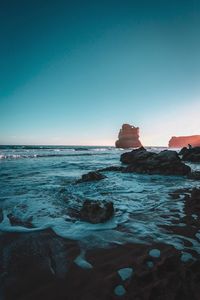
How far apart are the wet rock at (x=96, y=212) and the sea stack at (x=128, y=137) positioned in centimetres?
10093

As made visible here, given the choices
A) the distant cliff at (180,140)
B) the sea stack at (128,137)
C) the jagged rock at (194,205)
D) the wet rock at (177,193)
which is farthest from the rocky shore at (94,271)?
the distant cliff at (180,140)

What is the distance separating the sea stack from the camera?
106 m

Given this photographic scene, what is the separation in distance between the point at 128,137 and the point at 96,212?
341 ft

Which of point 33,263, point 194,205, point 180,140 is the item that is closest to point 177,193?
point 194,205

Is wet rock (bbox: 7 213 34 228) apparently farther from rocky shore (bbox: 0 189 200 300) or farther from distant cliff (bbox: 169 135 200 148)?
distant cliff (bbox: 169 135 200 148)

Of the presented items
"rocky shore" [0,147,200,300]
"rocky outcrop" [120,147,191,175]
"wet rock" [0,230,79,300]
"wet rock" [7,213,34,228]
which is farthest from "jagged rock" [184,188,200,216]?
"rocky outcrop" [120,147,191,175]

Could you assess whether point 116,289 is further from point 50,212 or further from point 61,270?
point 50,212

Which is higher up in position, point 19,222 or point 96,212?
point 96,212

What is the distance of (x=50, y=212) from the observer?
5688 millimetres

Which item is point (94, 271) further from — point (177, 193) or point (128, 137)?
point (128, 137)

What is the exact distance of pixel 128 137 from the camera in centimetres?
10775

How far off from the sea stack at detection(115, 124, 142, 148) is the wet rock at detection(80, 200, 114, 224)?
101m

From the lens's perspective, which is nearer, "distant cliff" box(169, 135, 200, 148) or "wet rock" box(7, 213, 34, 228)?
"wet rock" box(7, 213, 34, 228)

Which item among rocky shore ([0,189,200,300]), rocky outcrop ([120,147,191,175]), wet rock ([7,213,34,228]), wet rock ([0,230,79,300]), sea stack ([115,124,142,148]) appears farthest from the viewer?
sea stack ([115,124,142,148])
